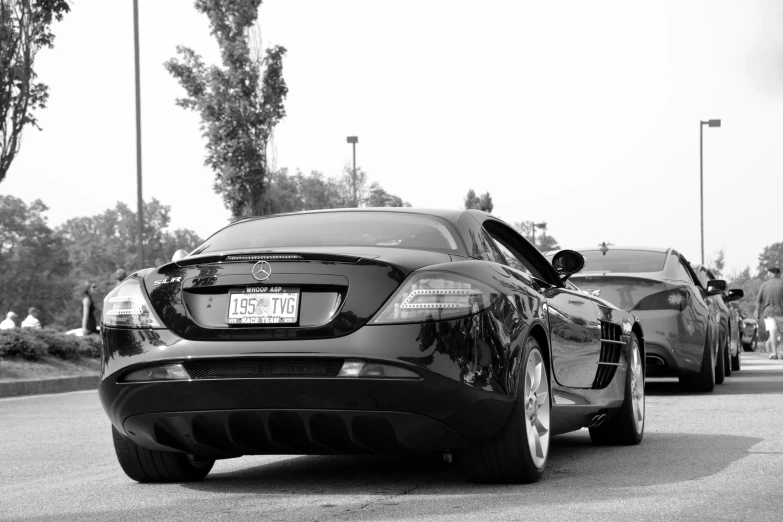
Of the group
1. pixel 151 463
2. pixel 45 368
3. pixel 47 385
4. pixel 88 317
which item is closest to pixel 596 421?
pixel 151 463

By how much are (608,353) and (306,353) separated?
2.82 m

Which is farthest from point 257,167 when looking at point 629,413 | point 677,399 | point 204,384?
point 204,384

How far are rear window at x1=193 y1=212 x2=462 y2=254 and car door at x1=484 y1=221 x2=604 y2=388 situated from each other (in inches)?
18.8

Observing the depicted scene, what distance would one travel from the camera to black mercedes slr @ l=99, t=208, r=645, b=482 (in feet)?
17.5

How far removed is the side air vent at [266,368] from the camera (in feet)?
17.5

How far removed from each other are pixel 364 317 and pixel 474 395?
1.93 feet

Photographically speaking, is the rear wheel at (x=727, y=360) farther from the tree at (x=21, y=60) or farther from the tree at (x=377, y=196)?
the tree at (x=377, y=196)

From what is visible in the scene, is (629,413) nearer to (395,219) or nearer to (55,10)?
(395,219)

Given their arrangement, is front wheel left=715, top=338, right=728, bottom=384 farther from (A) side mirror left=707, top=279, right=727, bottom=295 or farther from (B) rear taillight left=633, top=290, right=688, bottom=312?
(B) rear taillight left=633, top=290, right=688, bottom=312

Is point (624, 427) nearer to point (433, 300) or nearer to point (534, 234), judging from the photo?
point (433, 300)

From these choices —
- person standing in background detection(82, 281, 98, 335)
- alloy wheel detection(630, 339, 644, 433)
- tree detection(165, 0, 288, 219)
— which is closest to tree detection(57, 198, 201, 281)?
tree detection(165, 0, 288, 219)

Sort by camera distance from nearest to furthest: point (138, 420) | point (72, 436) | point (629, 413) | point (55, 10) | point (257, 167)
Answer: point (138, 420) → point (629, 413) → point (72, 436) → point (55, 10) → point (257, 167)

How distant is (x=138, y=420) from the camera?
569cm

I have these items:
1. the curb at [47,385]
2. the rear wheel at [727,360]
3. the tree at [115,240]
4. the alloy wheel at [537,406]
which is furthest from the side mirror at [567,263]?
the tree at [115,240]
